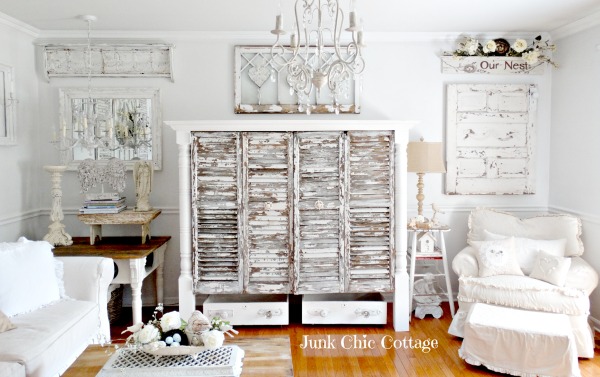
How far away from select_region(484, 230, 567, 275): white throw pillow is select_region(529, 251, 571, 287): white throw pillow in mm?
175

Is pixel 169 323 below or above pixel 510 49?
below

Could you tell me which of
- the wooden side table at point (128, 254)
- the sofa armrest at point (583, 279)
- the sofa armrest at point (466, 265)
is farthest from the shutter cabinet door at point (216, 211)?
the sofa armrest at point (583, 279)

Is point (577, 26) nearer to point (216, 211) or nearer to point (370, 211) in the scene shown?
point (370, 211)

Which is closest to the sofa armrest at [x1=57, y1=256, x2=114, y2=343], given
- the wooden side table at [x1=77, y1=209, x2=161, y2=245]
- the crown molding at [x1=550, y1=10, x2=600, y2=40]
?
the wooden side table at [x1=77, y1=209, x2=161, y2=245]

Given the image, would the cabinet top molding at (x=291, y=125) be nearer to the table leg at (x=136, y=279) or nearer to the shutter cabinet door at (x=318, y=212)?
the shutter cabinet door at (x=318, y=212)

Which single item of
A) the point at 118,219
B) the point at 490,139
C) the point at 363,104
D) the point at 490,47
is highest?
the point at 490,47

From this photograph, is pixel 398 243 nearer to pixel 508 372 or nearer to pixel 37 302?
pixel 508 372

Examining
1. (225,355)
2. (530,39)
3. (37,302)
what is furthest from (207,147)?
(530,39)

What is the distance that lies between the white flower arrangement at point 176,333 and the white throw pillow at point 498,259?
2227 millimetres

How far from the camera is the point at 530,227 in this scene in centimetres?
425

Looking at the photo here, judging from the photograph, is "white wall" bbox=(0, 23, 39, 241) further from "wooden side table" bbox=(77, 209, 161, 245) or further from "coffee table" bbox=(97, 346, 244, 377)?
"coffee table" bbox=(97, 346, 244, 377)

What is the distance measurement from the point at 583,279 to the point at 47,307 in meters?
3.63

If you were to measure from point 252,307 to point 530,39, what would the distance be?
11.1 ft

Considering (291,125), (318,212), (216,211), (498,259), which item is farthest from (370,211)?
(216,211)
